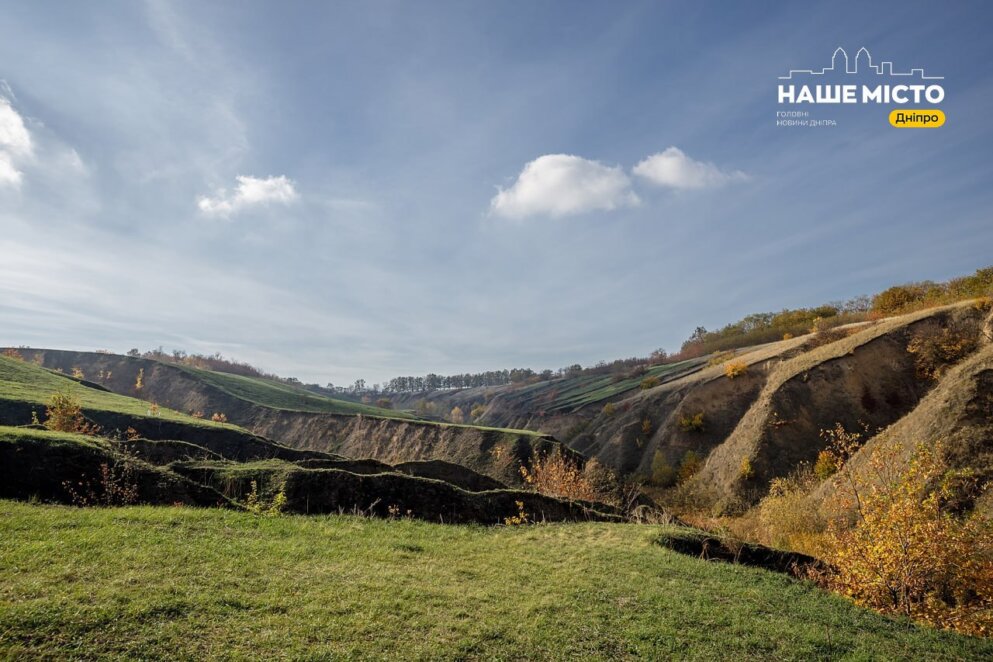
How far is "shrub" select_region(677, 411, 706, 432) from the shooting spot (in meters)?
51.0

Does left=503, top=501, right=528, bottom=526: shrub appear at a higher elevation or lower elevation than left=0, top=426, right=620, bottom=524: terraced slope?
lower

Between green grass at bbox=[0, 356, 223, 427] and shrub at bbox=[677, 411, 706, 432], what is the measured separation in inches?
2015

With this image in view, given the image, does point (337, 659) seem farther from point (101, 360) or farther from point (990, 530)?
point (101, 360)

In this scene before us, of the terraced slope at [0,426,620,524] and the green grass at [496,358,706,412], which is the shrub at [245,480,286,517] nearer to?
the terraced slope at [0,426,620,524]

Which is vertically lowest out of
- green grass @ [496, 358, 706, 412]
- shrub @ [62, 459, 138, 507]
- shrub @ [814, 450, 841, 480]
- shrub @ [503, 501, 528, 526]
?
shrub @ [503, 501, 528, 526]

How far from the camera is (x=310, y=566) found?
12.5 meters

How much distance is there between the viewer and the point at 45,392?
4909 centimetres

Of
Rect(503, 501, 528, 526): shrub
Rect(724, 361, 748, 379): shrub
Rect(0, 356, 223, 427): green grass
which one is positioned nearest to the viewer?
Rect(503, 501, 528, 526): shrub

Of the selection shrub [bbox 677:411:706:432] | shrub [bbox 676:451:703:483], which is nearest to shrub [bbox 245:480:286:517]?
shrub [bbox 676:451:703:483]

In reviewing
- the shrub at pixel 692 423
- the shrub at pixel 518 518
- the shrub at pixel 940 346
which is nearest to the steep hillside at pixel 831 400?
the shrub at pixel 940 346

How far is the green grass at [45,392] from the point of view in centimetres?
4425

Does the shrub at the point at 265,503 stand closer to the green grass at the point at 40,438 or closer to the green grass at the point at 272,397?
the green grass at the point at 40,438

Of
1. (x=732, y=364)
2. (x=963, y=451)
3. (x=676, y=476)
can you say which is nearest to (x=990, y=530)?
(x=963, y=451)

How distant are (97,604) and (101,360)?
149 metres
